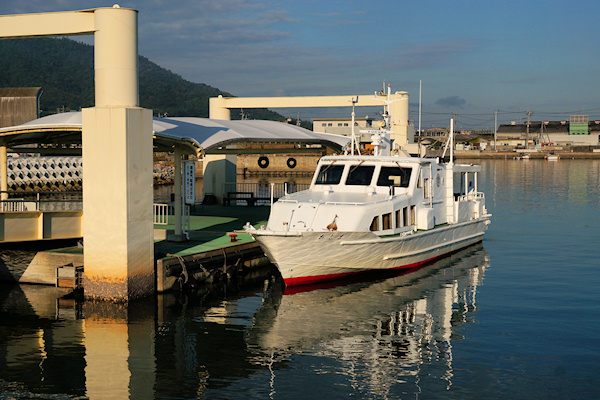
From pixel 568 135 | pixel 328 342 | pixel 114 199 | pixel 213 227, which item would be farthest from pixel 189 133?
pixel 568 135

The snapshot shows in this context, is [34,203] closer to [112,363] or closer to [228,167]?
[112,363]

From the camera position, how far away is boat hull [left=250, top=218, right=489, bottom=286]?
21.6 meters

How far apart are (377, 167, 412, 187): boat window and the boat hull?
2.23 m

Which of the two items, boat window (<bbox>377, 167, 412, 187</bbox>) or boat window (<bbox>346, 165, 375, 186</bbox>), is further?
boat window (<bbox>346, 165, 375, 186</bbox>)

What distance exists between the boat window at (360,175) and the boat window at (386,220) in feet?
9.35

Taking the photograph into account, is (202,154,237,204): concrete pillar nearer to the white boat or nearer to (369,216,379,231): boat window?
the white boat

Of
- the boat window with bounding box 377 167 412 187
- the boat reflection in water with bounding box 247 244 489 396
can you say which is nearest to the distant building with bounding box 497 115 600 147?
the boat window with bounding box 377 167 412 187

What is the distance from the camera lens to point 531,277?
25703mm

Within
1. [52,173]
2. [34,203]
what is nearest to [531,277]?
[34,203]

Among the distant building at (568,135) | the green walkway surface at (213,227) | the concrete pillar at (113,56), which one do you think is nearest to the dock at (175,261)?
the green walkway surface at (213,227)

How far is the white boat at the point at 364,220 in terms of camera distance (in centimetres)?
2200

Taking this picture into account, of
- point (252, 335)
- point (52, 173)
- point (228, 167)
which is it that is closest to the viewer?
point (252, 335)

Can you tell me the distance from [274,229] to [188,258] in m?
3.12

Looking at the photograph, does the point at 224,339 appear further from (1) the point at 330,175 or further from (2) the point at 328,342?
(1) the point at 330,175
